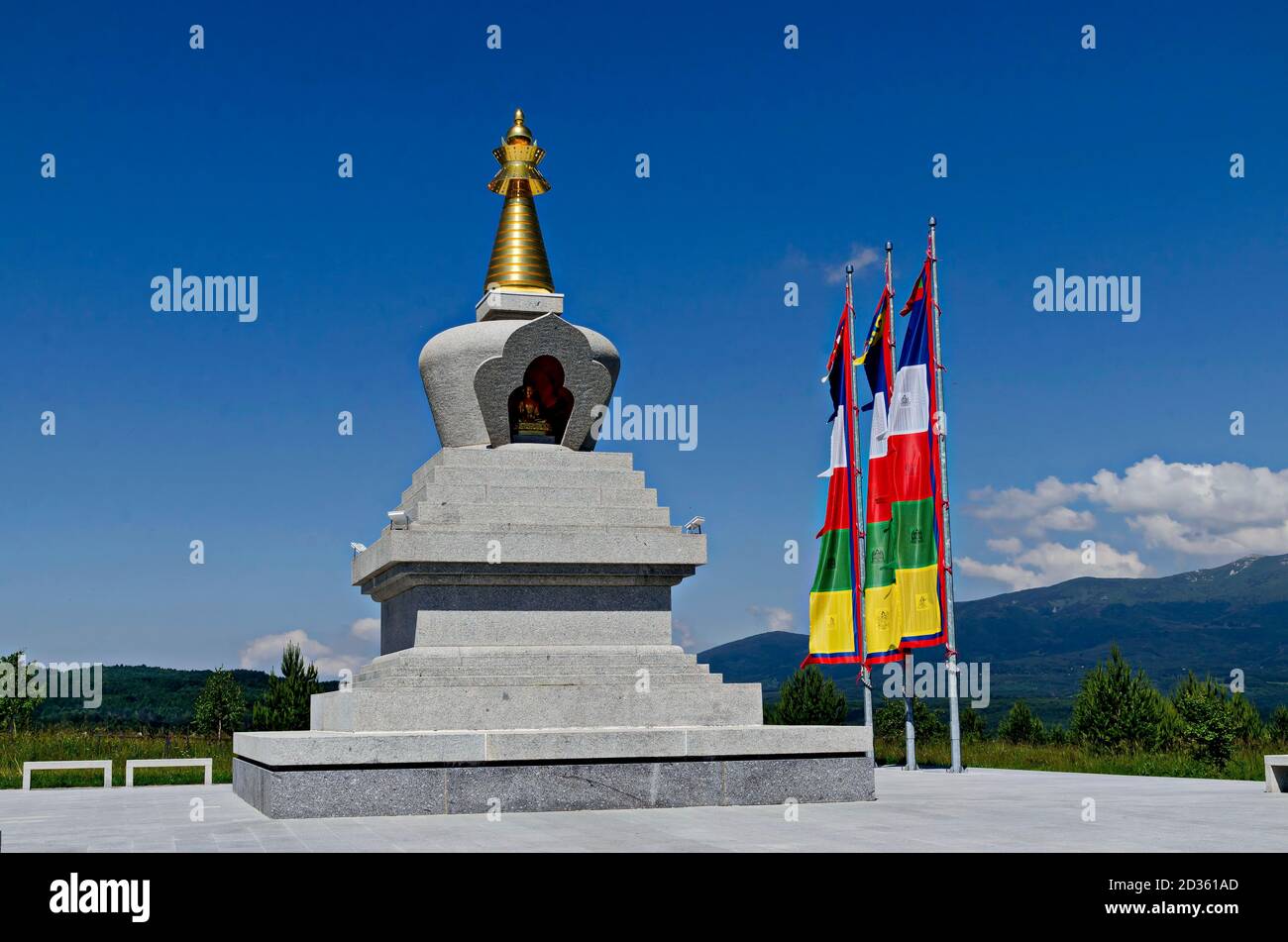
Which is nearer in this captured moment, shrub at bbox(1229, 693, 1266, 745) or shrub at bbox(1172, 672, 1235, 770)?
shrub at bbox(1172, 672, 1235, 770)

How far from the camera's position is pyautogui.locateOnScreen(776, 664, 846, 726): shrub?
3962cm

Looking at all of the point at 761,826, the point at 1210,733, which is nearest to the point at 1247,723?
the point at 1210,733

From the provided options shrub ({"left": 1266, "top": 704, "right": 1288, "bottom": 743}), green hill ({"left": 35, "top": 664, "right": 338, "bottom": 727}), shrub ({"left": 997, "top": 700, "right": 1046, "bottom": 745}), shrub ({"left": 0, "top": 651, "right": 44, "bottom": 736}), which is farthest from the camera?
green hill ({"left": 35, "top": 664, "right": 338, "bottom": 727})

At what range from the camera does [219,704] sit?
6103 centimetres

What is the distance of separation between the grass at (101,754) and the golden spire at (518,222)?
10366 millimetres

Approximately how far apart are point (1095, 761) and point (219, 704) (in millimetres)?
45429

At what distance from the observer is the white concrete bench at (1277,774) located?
17656 mm

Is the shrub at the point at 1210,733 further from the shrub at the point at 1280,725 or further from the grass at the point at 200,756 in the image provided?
the shrub at the point at 1280,725

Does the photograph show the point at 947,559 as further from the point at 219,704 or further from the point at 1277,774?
the point at 219,704

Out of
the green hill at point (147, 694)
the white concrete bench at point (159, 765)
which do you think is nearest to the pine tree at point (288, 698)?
the white concrete bench at point (159, 765)

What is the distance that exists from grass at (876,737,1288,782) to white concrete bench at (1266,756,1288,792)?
1591 mm

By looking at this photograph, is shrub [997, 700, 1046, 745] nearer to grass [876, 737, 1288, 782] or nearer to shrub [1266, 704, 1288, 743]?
shrub [1266, 704, 1288, 743]

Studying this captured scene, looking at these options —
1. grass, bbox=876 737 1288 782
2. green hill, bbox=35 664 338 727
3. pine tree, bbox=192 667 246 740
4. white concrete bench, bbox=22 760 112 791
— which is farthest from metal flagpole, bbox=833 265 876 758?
green hill, bbox=35 664 338 727

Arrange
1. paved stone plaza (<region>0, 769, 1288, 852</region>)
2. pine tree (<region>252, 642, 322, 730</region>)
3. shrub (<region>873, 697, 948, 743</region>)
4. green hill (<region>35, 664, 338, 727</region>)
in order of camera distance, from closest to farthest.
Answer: paved stone plaza (<region>0, 769, 1288, 852</region>) < pine tree (<region>252, 642, 322, 730</region>) < shrub (<region>873, 697, 948, 743</region>) < green hill (<region>35, 664, 338, 727</region>)
